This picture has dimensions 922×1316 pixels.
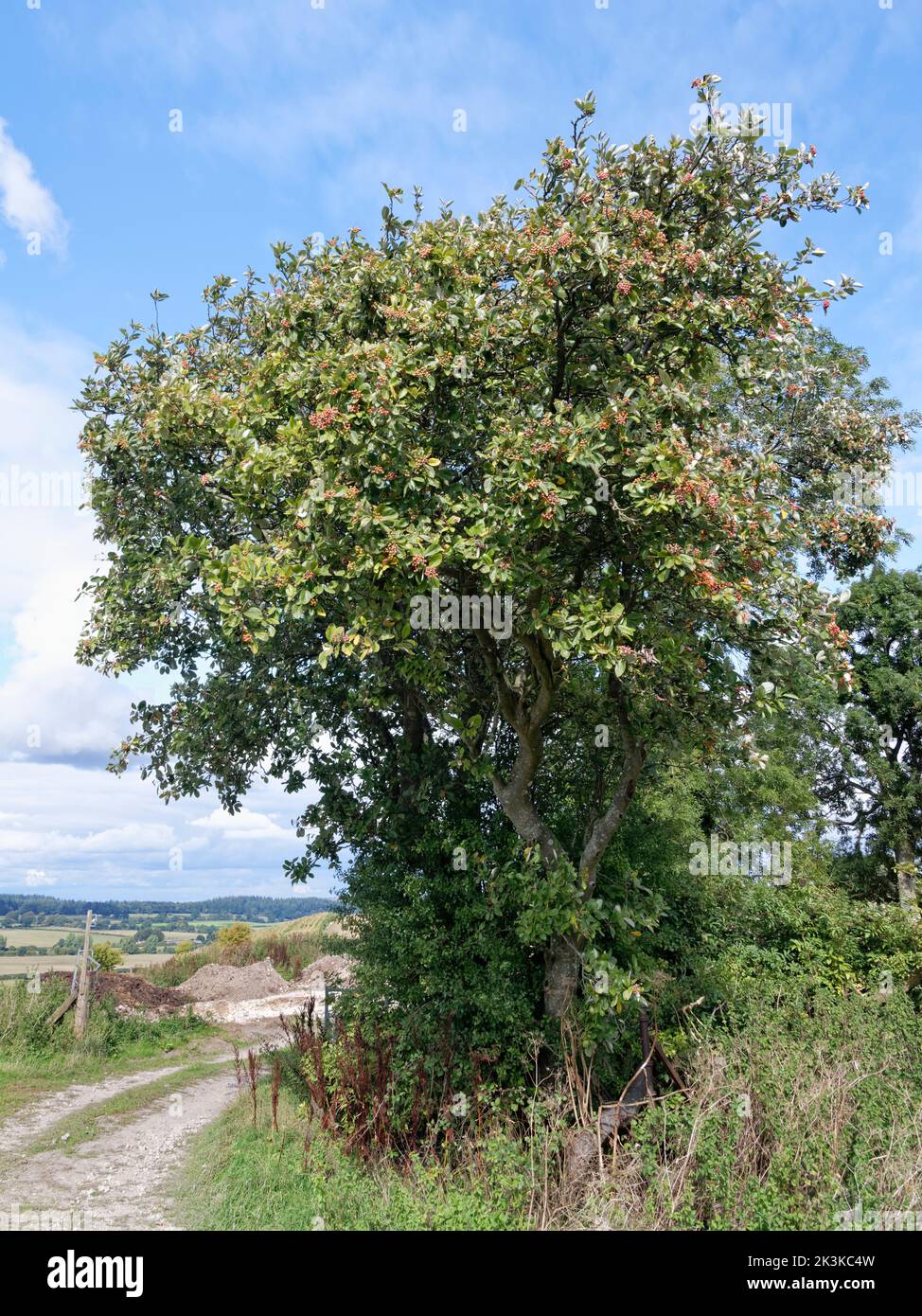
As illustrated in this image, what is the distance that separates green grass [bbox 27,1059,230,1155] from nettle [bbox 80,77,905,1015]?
5554 millimetres

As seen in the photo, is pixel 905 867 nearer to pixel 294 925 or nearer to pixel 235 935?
pixel 235 935

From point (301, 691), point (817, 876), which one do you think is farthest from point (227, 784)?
point (817, 876)

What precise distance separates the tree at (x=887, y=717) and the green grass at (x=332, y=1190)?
59.9 ft

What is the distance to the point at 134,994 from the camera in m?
20.0

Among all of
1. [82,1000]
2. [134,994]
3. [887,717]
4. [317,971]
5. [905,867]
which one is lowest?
[317,971]

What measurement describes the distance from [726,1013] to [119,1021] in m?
11.7

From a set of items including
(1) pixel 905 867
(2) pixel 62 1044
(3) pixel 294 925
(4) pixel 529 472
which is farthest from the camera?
(3) pixel 294 925

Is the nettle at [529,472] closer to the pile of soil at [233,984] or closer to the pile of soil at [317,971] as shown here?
the pile of soil at [233,984]

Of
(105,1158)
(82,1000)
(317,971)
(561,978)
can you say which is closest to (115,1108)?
(105,1158)

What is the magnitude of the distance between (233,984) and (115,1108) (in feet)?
39.5

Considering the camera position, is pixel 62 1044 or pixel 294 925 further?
pixel 294 925

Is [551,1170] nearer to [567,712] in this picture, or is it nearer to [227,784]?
[567,712]

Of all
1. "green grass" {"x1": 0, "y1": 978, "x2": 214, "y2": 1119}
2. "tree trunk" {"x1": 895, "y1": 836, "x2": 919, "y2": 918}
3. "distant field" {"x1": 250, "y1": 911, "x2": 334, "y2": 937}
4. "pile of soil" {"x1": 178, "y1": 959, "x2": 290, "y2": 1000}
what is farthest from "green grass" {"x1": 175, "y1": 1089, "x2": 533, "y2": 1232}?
"distant field" {"x1": 250, "y1": 911, "x2": 334, "y2": 937}

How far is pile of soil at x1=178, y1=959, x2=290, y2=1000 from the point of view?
76.6 feet
